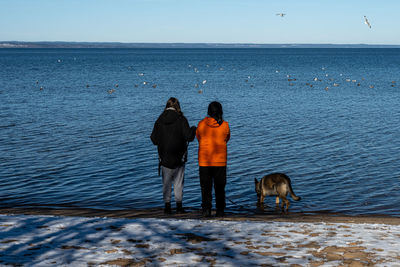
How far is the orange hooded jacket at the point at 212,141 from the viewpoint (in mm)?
8984

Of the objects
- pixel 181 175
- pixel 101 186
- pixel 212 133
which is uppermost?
pixel 212 133

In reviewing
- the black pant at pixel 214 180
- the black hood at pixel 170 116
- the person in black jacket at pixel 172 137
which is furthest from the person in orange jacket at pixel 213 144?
the black hood at pixel 170 116

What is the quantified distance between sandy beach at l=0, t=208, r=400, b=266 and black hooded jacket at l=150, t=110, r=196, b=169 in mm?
1243

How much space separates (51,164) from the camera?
57.1ft

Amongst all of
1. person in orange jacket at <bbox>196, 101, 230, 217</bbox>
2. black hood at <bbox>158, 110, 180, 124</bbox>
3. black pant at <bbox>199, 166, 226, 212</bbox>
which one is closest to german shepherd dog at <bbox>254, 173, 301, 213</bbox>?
black pant at <bbox>199, 166, 226, 212</bbox>

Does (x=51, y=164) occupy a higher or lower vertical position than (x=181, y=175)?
lower

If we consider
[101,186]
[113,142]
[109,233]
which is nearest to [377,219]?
[109,233]

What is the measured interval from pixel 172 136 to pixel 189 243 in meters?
2.55

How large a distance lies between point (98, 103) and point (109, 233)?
33.1 m

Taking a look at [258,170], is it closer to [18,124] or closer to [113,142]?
[113,142]

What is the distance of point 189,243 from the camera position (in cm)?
724

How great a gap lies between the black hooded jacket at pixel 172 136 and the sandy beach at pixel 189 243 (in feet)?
4.08

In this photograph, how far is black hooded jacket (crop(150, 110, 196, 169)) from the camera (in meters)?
9.20

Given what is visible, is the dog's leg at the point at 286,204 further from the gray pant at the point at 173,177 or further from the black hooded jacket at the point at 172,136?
Answer: the black hooded jacket at the point at 172,136
